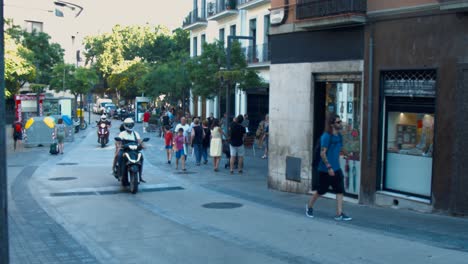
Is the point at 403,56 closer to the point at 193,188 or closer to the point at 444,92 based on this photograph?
the point at 444,92

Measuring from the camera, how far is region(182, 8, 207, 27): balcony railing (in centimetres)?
4209

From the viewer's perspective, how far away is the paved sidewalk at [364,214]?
8672mm

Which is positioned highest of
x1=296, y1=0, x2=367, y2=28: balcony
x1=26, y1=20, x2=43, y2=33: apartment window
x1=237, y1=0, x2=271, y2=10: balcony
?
x1=26, y1=20, x2=43, y2=33: apartment window

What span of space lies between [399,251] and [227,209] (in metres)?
4.30

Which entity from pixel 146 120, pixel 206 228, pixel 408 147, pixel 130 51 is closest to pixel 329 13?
pixel 408 147

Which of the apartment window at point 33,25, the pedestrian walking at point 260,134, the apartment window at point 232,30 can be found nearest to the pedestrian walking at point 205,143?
the pedestrian walking at point 260,134

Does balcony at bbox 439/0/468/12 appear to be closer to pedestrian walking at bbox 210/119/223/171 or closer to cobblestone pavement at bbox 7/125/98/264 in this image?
cobblestone pavement at bbox 7/125/98/264

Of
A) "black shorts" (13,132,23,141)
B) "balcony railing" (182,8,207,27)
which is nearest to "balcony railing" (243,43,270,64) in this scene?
"balcony railing" (182,8,207,27)

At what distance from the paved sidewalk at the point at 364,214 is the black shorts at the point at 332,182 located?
0.57m

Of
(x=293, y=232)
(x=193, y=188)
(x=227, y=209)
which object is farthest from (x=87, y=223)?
(x=193, y=188)

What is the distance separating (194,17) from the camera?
4331 cm

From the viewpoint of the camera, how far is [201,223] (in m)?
9.99

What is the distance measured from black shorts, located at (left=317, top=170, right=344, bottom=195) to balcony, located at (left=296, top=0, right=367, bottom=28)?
3.29m

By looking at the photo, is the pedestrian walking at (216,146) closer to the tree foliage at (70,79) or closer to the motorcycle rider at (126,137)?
the motorcycle rider at (126,137)
